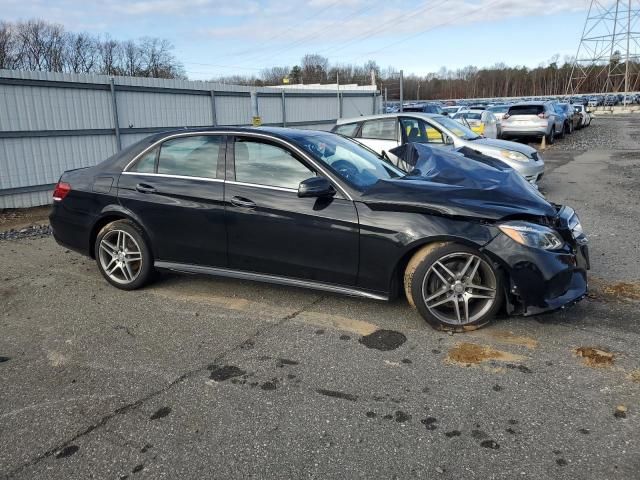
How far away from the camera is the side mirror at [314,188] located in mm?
4082

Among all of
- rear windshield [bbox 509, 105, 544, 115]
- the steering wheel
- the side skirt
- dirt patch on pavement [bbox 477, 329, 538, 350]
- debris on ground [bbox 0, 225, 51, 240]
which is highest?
rear windshield [bbox 509, 105, 544, 115]

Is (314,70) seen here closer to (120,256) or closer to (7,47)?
(7,47)

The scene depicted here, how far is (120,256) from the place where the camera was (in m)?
5.06

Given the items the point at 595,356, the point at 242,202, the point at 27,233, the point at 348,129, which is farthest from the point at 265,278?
the point at 348,129

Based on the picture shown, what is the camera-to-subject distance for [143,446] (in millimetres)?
2727

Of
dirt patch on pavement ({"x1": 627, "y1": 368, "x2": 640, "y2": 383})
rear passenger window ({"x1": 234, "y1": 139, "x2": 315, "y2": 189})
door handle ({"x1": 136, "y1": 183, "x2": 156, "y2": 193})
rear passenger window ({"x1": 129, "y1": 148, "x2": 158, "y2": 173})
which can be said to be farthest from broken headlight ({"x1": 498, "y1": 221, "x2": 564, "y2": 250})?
rear passenger window ({"x1": 129, "y1": 148, "x2": 158, "y2": 173})

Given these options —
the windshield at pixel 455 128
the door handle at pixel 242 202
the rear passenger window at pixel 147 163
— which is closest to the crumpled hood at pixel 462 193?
the door handle at pixel 242 202

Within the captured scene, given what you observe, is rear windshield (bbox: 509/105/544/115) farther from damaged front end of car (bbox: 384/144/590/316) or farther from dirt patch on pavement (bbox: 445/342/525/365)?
dirt patch on pavement (bbox: 445/342/525/365)

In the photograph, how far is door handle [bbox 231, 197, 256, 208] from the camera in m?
4.41

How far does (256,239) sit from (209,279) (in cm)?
121

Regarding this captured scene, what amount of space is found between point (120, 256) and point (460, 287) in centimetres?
319

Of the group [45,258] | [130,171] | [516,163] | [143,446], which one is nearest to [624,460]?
[143,446]

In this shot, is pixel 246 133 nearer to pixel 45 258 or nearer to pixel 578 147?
pixel 45 258

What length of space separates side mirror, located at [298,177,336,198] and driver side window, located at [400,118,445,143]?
5.92m
